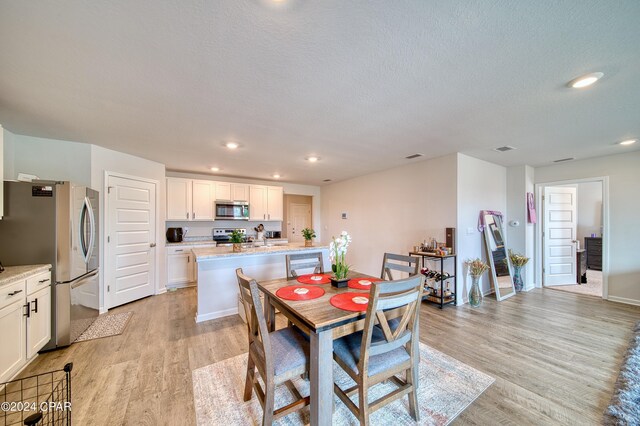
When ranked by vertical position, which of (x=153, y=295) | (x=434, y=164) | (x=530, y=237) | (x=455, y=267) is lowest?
(x=153, y=295)

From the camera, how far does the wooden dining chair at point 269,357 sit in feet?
4.56

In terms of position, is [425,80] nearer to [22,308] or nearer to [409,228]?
[409,228]

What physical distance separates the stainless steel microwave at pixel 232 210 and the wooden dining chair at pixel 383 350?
171 inches

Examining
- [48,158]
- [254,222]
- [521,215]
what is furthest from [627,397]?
[48,158]

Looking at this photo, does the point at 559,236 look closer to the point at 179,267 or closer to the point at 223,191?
the point at 223,191

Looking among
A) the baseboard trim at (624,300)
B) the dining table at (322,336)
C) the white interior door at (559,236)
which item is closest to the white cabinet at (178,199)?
the dining table at (322,336)

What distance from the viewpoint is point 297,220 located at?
7523 mm

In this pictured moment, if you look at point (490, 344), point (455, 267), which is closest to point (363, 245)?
point (455, 267)

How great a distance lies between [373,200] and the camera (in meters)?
5.32

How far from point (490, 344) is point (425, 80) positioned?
2767mm

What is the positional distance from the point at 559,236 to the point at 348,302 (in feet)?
18.6

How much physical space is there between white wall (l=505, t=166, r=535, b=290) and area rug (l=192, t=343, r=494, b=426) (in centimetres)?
366

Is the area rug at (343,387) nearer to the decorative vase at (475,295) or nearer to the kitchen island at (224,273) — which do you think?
the kitchen island at (224,273)

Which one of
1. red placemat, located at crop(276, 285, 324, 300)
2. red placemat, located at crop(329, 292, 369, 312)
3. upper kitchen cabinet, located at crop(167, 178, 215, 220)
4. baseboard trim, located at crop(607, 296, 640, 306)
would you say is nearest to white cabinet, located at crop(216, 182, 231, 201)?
upper kitchen cabinet, located at crop(167, 178, 215, 220)
